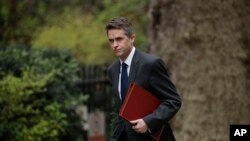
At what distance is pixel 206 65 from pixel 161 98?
13.6ft

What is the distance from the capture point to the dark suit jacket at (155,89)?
5734 mm

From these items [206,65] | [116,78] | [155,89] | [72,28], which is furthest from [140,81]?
[72,28]

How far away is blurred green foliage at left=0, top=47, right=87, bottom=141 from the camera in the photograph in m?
9.56

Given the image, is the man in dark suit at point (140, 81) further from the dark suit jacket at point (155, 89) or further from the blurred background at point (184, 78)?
the blurred background at point (184, 78)

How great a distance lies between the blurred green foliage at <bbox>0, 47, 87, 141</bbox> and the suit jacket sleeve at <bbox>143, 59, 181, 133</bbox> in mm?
3995

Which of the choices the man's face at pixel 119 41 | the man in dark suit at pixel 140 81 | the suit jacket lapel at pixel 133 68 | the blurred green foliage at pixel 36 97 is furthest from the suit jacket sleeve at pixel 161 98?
the blurred green foliage at pixel 36 97

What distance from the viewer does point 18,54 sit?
10828 mm

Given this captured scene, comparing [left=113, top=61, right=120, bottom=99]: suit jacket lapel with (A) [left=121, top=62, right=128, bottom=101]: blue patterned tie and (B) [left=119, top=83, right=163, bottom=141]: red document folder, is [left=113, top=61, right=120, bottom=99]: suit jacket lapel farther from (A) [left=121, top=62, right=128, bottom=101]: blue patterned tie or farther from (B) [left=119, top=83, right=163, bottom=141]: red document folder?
(B) [left=119, top=83, right=163, bottom=141]: red document folder

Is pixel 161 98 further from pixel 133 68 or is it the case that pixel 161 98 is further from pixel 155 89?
pixel 133 68

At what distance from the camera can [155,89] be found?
584 centimetres

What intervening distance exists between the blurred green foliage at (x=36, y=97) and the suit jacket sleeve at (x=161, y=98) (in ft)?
13.1

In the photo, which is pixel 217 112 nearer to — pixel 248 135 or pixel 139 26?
pixel 248 135

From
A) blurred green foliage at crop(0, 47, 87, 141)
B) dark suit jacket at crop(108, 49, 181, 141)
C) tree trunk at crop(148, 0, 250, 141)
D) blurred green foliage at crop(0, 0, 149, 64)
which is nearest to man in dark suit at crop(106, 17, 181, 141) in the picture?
dark suit jacket at crop(108, 49, 181, 141)

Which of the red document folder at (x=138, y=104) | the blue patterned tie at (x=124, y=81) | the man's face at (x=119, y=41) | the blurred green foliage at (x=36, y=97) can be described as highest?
the man's face at (x=119, y=41)
